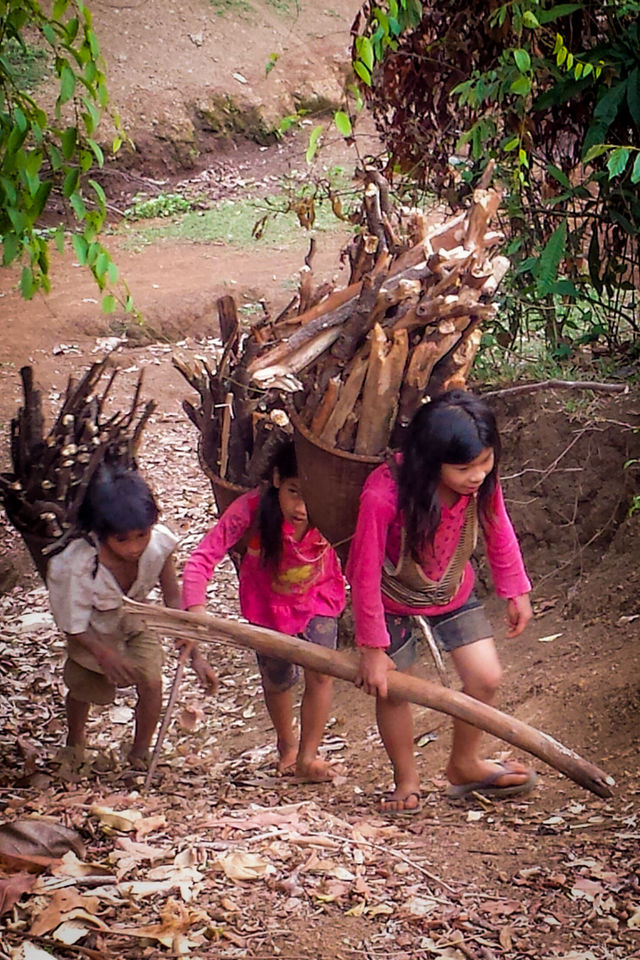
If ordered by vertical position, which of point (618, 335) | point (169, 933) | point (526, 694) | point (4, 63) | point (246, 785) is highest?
point (4, 63)

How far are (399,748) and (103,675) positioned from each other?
50.7 inches

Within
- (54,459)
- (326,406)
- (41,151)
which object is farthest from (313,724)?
(41,151)

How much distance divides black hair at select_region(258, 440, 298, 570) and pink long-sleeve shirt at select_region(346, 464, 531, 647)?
0.51 m

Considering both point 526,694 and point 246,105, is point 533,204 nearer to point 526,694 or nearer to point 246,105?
point 526,694

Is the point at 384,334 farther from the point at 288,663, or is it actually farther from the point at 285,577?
the point at 288,663

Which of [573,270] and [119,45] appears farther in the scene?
[119,45]

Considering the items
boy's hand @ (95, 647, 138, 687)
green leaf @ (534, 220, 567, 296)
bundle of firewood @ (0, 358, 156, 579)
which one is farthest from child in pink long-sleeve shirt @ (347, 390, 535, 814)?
bundle of firewood @ (0, 358, 156, 579)

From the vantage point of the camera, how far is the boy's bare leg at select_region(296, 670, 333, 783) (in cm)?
435

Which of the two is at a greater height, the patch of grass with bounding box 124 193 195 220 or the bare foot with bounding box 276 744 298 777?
the patch of grass with bounding box 124 193 195 220

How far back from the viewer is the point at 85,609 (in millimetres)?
4277

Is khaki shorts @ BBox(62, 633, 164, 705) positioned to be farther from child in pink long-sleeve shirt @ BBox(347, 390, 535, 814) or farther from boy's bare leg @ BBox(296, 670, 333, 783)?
child in pink long-sleeve shirt @ BBox(347, 390, 535, 814)

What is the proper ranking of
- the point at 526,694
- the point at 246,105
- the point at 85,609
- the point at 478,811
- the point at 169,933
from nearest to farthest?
the point at 169,933
the point at 478,811
the point at 85,609
the point at 526,694
the point at 246,105

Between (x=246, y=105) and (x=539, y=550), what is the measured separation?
1220 centimetres

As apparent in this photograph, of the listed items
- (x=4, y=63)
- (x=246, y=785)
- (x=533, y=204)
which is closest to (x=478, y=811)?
(x=246, y=785)
